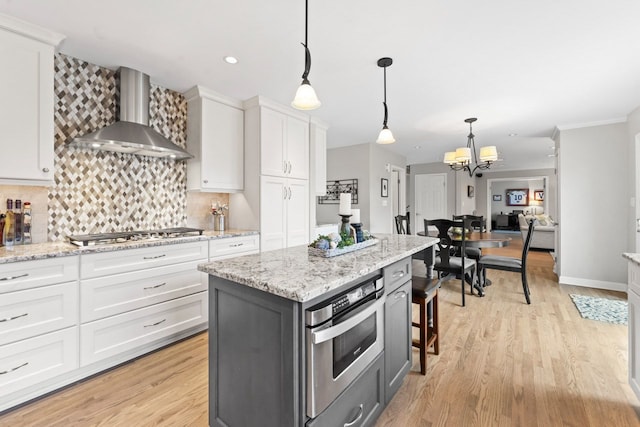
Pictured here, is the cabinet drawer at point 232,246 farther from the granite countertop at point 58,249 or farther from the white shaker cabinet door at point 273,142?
the white shaker cabinet door at point 273,142

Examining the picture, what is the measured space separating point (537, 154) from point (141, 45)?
317 inches

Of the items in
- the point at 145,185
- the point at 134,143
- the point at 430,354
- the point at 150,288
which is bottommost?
the point at 430,354

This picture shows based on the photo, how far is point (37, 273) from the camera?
1.72 m

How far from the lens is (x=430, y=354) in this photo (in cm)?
230

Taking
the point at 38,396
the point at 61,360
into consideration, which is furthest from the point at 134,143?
the point at 38,396

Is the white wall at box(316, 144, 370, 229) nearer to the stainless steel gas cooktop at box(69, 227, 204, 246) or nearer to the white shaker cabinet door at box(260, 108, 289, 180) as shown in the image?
the white shaker cabinet door at box(260, 108, 289, 180)

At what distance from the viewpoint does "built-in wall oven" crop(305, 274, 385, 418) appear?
107 cm

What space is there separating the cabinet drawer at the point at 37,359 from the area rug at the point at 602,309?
453 cm

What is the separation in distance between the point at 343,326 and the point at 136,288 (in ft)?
5.84

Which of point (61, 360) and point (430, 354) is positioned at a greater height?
point (61, 360)

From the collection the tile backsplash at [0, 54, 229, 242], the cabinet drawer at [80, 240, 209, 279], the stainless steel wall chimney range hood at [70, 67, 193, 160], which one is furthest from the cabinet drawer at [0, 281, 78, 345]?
the stainless steel wall chimney range hood at [70, 67, 193, 160]

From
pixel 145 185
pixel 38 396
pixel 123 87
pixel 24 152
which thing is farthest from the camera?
pixel 145 185

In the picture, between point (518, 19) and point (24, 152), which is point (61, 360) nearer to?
point (24, 152)

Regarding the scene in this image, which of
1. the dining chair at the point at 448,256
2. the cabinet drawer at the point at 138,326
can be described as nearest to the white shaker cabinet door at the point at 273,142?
the cabinet drawer at the point at 138,326
